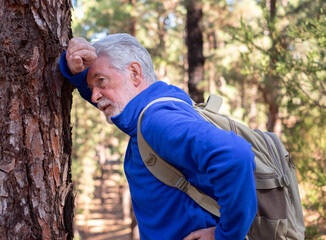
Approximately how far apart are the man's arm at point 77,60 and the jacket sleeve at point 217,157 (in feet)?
2.16

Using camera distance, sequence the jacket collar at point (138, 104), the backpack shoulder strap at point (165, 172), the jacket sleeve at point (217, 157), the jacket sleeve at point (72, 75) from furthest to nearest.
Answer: the jacket sleeve at point (72, 75) < the jacket collar at point (138, 104) < the backpack shoulder strap at point (165, 172) < the jacket sleeve at point (217, 157)

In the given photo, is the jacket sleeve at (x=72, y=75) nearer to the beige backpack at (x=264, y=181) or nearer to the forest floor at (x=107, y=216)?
the beige backpack at (x=264, y=181)

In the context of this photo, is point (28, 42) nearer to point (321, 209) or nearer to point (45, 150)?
point (45, 150)

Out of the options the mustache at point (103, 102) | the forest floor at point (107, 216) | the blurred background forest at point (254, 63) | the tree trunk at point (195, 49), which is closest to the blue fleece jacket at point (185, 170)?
the mustache at point (103, 102)

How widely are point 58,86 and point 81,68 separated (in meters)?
0.28

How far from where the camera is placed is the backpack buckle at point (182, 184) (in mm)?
1790

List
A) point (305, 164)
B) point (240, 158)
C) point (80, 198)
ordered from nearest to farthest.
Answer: point (240, 158), point (305, 164), point (80, 198)

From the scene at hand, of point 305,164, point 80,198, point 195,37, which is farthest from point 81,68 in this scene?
point 80,198

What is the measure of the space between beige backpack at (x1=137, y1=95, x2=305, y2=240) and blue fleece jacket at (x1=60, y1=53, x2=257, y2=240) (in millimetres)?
47

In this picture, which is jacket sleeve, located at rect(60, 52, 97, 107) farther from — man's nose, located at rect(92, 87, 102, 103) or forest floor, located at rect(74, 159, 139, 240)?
forest floor, located at rect(74, 159, 139, 240)

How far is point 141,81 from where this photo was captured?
212cm

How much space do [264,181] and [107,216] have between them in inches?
1356

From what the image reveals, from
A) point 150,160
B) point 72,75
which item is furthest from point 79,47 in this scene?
point 150,160

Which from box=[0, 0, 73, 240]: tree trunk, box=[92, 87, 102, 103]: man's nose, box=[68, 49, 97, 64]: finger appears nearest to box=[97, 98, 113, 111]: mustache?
box=[92, 87, 102, 103]: man's nose
